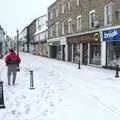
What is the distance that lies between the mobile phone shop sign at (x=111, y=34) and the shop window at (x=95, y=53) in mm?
2458

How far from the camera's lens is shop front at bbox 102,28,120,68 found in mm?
26689

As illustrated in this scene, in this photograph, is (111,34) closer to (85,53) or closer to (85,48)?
(85,53)

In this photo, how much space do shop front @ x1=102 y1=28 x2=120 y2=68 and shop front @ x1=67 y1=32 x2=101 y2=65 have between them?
1.96m

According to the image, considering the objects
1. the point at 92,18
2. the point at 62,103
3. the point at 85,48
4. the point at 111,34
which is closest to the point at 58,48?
the point at 85,48

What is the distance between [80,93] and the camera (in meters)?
13.8

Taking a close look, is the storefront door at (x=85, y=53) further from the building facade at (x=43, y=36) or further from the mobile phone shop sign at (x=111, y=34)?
the building facade at (x=43, y=36)

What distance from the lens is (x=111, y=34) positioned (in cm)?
2723

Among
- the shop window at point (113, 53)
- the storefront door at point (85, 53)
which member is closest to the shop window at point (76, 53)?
the storefront door at point (85, 53)

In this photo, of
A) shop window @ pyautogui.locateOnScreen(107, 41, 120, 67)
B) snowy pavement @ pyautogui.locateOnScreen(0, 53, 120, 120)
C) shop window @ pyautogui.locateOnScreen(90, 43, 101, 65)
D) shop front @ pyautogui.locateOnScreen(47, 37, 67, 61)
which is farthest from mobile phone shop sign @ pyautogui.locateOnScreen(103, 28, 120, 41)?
shop front @ pyautogui.locateOnScreen(47, 37, 67, 61)

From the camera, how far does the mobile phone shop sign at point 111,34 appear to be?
86.0ft

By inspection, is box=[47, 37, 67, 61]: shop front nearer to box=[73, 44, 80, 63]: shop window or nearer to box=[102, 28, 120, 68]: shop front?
box=[73, 44, 80, 63]: shop window

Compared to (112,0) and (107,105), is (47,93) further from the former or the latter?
(112,0)

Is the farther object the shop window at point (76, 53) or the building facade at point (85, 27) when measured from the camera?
the shop window at point (76, 53)

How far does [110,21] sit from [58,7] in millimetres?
20787
